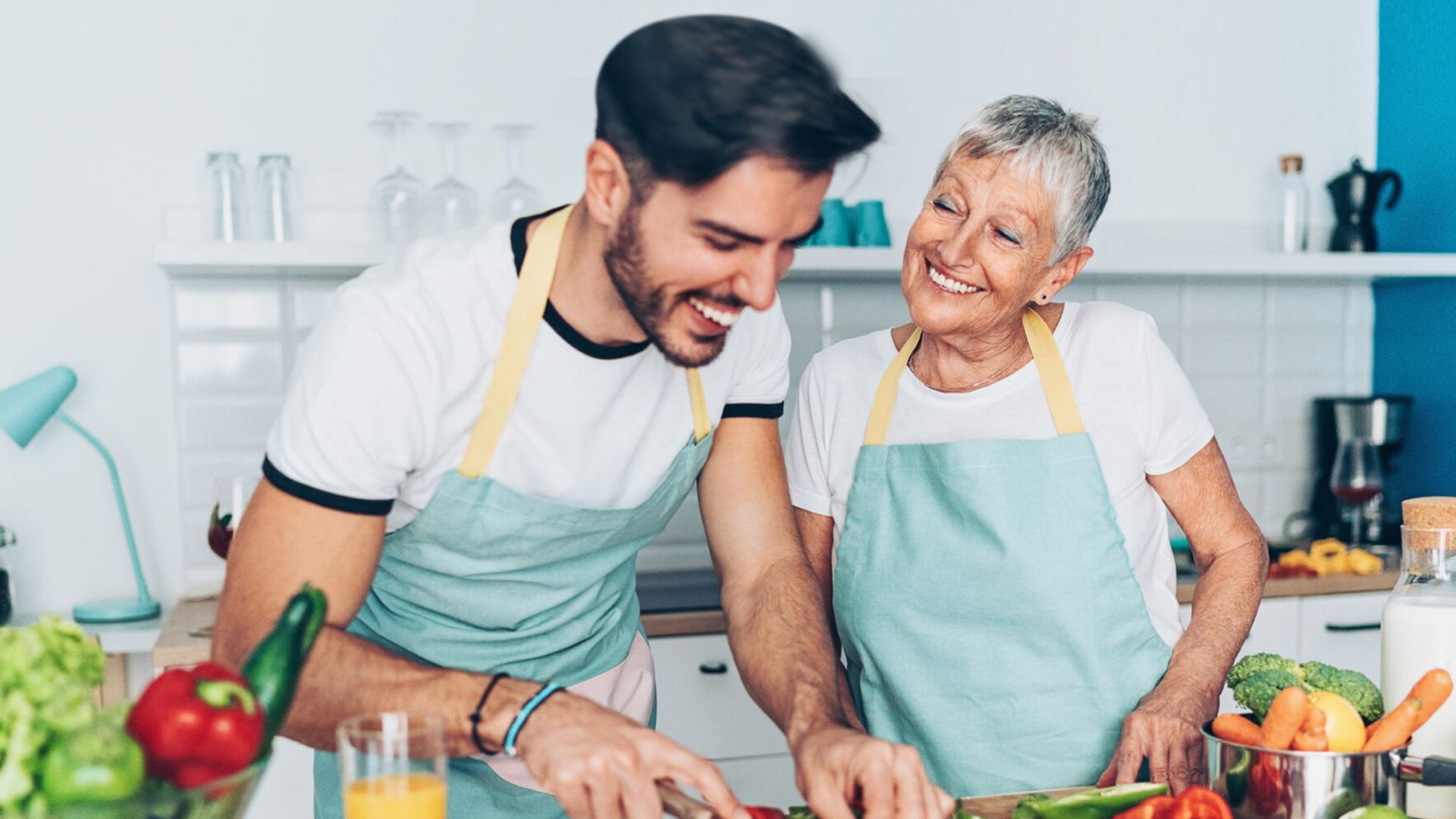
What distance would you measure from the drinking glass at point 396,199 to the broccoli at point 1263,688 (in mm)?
1953

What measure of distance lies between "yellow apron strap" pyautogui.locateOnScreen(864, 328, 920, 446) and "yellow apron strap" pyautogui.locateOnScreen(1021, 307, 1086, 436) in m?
0.17

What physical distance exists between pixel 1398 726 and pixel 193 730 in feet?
3.26

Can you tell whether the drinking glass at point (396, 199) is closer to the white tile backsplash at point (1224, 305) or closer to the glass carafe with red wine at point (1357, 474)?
the white tile backsplash at point (1224, 305)

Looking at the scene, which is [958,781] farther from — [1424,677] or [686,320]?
[686,320]

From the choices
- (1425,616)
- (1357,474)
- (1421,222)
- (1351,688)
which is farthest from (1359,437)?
(1351,688)

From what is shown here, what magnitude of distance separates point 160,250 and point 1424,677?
226cm

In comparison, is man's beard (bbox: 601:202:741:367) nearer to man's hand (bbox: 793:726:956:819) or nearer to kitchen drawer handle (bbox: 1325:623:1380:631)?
man's hand (bbox: 793:726:956:819)

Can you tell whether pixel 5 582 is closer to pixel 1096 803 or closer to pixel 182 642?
pixel 182 642

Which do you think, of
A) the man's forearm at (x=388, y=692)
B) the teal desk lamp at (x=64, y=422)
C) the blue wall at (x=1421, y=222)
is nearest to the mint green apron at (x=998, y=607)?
the man's forearm at (x=388, y=692)

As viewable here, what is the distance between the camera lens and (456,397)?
4.39 ft

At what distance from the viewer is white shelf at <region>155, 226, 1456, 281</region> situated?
251 cm

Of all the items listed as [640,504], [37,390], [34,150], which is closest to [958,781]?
[640,504]

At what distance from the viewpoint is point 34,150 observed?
2652 mm

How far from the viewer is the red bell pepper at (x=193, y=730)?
30.9 inches
